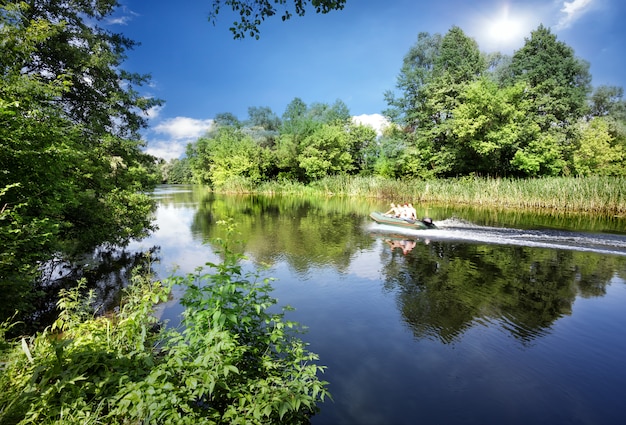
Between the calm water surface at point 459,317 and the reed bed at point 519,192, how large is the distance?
18.1 ft

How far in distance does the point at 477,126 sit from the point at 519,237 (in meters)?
19.3

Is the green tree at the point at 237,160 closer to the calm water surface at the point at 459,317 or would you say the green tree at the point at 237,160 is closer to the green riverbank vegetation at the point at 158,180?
the green riverbank vegetation at the point at 158,180

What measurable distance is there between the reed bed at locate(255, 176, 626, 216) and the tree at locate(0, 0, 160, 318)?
2296 centimetres

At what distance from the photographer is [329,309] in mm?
7984

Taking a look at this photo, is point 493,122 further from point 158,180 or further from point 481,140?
point 158,180

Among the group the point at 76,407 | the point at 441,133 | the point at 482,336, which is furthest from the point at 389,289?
the point at 441,133

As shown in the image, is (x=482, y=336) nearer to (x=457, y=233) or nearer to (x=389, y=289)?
(x=389, y=289)

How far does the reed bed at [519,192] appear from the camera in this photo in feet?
65.5

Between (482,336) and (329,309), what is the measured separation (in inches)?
134

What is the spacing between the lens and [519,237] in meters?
14.8

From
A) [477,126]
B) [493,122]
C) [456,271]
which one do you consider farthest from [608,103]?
[456,271]

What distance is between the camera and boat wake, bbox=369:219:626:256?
519 inches

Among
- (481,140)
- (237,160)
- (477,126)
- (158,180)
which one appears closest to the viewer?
(158,180)

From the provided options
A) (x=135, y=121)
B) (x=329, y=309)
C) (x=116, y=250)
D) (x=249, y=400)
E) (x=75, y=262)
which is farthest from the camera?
(x=135, y=121)
